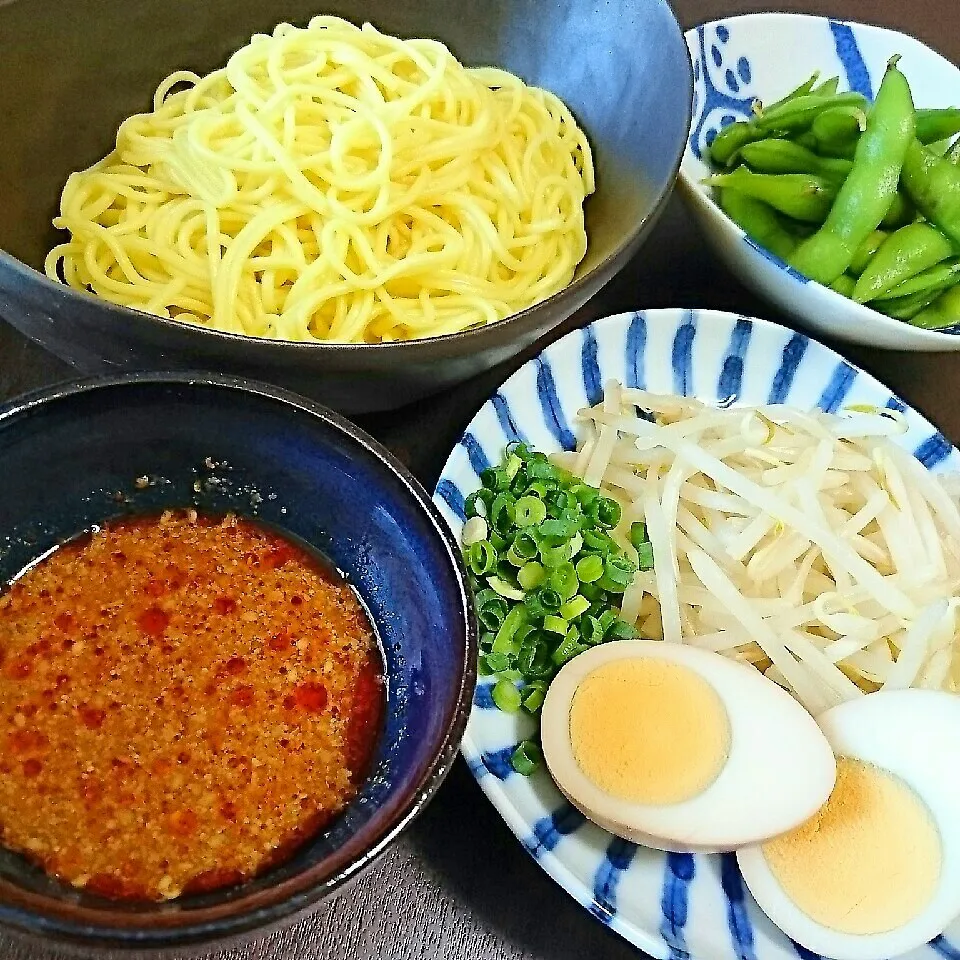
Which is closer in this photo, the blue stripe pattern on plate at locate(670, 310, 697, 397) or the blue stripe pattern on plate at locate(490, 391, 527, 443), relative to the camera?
the blue stripe pattern on plate at locate(490, 391, 527, 443)

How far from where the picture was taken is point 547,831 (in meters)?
1.20

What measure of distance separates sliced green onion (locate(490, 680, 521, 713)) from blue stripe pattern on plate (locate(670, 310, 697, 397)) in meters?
0.68

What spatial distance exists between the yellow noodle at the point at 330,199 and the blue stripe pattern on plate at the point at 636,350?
0.51 ft

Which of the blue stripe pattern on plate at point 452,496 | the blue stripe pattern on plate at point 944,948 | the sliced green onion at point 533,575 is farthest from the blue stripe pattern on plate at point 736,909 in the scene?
the blue stripe pattern on plate at point 452,496

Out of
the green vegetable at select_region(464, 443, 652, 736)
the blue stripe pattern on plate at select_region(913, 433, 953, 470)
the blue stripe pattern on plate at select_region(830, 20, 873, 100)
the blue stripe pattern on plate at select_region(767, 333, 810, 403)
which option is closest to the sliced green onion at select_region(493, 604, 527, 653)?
the green vegetable at select_region(464, 443, 652, 736)

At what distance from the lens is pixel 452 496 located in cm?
143

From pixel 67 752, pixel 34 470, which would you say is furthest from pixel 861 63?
pixel 67 752

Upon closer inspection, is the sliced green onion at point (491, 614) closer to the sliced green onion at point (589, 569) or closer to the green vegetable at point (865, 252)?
the sliced green onion at point (589, 569)

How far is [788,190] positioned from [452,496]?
0.90 metres

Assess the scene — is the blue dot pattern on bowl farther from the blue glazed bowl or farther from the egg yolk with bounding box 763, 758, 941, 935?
the egg yolk with bounding box 763, 758, 941, 935

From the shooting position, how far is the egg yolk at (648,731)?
3.93 ft

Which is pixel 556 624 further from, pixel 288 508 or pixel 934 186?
pixel 934 186

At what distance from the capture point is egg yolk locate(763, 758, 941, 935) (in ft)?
3.87

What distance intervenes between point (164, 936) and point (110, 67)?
1319 mm
